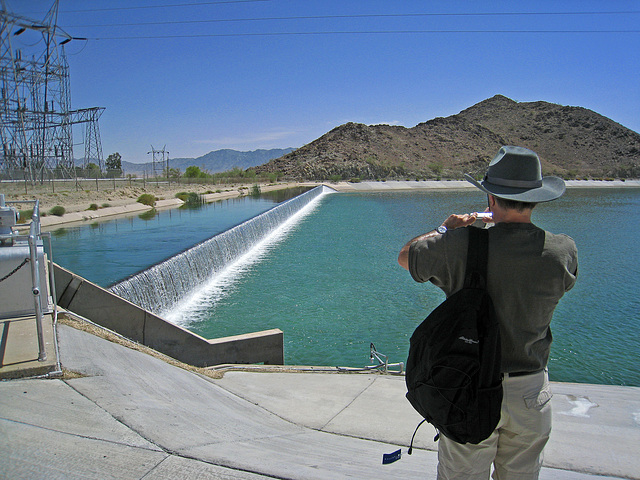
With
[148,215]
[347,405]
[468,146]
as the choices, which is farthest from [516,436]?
[468,146]

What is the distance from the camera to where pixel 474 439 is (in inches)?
78.3

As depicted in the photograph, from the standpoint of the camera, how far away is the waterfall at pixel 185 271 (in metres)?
9.73

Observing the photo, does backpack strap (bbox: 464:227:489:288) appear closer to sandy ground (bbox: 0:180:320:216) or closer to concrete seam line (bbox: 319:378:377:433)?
concrete seam line (bbox: 319:378:377:433)

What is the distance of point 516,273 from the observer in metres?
2.01

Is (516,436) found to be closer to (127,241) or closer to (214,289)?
(214,289)

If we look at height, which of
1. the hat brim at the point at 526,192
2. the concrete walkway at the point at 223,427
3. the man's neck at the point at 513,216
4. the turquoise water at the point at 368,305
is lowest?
the turquoise water at the point at 368,305

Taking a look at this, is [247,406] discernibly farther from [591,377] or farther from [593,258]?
[593,258]

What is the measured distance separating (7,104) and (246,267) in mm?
33494

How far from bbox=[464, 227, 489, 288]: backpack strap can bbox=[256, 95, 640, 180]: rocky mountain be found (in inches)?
3631

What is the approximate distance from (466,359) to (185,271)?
→ 35.8ft

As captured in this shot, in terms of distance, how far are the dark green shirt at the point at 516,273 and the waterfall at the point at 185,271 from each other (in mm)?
7723

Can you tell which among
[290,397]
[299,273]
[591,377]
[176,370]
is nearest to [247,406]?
[290,397]

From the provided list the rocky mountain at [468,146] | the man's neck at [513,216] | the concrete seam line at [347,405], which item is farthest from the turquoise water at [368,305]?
the rocky mountain at [468,146]

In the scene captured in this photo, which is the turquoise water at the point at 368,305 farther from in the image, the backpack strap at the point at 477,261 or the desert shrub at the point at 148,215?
the desert shrub at the point at 148,215
